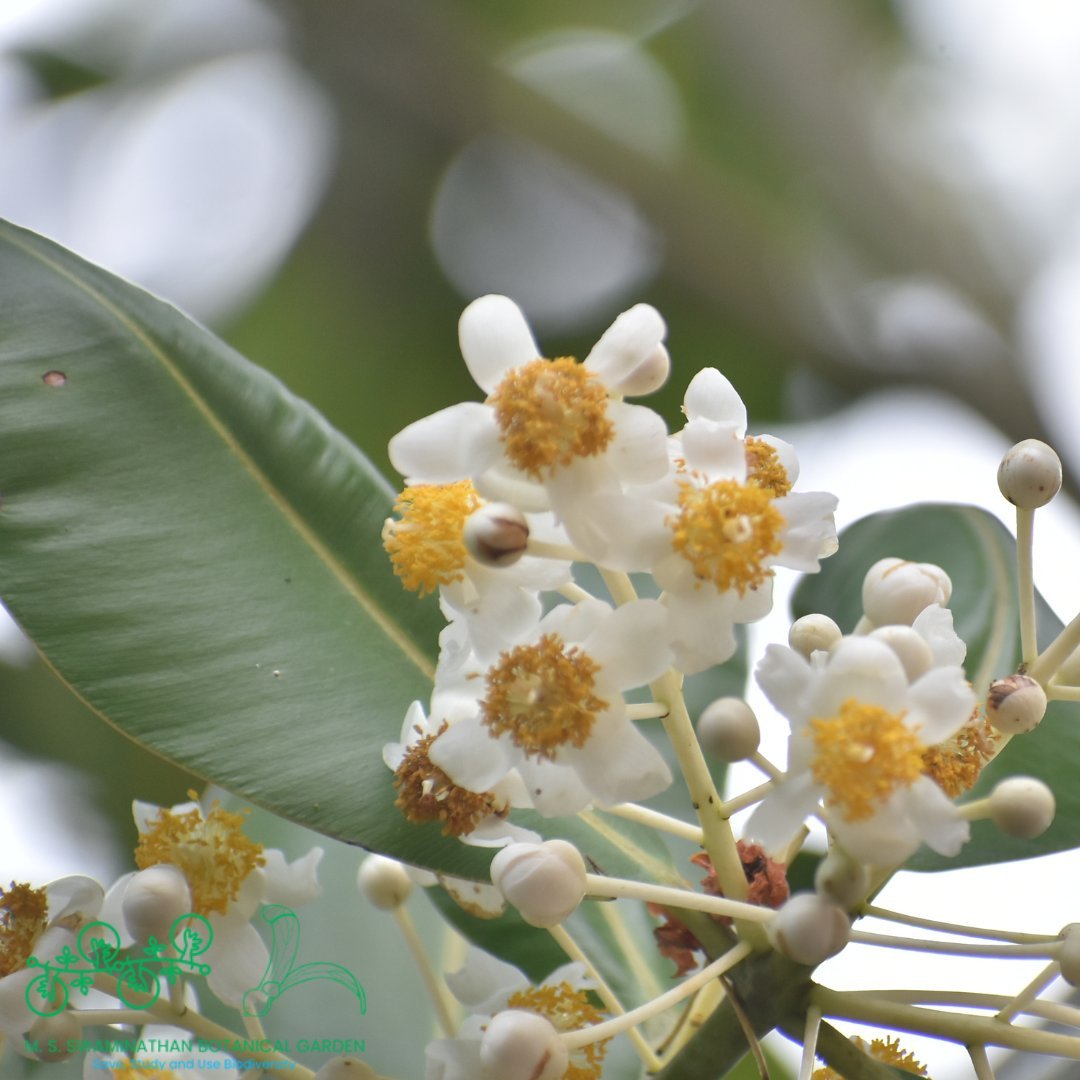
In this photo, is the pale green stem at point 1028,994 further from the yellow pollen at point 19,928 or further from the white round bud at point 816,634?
the yellow pollen at point 19,928

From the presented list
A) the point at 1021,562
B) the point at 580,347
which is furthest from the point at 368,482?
the point at 580,347

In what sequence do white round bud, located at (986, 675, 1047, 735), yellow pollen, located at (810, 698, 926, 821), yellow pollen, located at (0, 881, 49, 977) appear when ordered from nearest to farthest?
yellow pollen, located at (810, 698, 926, 821) → white round bud, located at (986, 675, 1047, 735) → yellow pollen, located at (0, 881, 49, 977)

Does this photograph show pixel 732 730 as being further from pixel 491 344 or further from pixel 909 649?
pixel 491 344

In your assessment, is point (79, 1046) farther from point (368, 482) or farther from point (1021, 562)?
point (1021, 562)

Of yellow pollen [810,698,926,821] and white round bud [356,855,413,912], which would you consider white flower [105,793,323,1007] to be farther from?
yellow pollen [810,698,926,821]

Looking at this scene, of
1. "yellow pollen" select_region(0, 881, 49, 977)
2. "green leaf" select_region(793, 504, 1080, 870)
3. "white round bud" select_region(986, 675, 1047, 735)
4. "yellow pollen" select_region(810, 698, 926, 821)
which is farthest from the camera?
"green leaf" select_region(793, 504, 1080, 870)

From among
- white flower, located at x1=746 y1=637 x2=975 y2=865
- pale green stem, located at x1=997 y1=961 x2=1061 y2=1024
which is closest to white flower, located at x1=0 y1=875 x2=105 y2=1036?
white flower, located at x1=746 y1=637 x2=975 y2=865

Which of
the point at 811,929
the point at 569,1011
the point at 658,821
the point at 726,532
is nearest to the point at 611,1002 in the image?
the point at 569,1011
